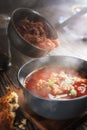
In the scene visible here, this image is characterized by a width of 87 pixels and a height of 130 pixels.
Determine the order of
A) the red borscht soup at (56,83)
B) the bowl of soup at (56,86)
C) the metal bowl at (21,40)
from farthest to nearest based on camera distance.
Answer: the metal bowl at (21,40) < the red borscht soup at (56,83) < the bowl of soup at (56,86)

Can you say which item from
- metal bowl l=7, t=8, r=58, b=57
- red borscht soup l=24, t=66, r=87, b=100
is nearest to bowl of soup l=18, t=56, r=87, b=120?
red borscht soup l=24, t=66, r=87, b=100

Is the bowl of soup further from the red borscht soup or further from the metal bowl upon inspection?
the metal bowl

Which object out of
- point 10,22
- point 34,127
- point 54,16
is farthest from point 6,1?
point 34,127

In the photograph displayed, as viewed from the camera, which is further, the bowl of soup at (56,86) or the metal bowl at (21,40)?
the metal bowl at (21,40)

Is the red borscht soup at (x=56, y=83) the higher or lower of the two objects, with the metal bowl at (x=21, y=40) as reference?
higher

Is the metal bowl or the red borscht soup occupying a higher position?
the red borscht soup

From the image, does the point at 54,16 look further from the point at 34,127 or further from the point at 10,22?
the point at 34,127

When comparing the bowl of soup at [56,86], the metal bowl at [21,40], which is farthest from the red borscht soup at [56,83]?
the metal bowl at [21,40]

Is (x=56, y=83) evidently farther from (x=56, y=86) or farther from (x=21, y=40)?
(x=21, y=40)

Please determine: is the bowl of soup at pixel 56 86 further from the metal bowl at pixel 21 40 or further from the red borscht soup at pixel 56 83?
the metal bowl at pixel 21 40

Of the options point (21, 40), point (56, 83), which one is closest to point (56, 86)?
point (56, 83)
